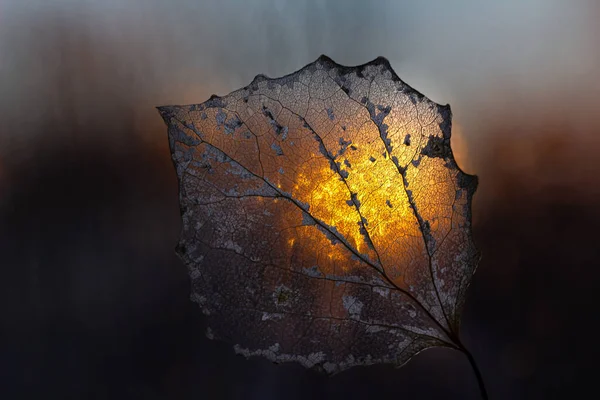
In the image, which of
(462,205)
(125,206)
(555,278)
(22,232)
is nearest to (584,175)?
(555,278)

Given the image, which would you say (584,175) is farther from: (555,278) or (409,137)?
(409,137)

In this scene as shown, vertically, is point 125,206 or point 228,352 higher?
point 125,206

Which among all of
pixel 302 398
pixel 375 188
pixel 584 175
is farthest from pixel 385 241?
pixel 584 175

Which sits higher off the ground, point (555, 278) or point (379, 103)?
point (379, 103)

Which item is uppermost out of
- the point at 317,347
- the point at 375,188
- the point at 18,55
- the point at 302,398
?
the point at 18,55

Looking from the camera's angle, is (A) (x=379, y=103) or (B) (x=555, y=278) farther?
(B) (x=555, y=278)

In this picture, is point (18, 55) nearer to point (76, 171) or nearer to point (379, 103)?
point (76, 171)
